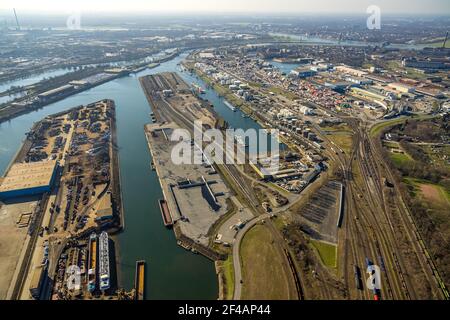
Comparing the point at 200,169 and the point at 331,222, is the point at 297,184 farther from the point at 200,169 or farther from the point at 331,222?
the point at 200,169

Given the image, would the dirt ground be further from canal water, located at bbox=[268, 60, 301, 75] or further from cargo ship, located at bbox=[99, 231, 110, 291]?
canal water, located at bbox=[268, 60, 301, 75]

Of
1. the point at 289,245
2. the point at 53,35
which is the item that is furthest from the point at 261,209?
the point at 53,35

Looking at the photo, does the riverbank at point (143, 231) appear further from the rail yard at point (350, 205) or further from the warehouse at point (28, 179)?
the rail yard at point (350, 205)

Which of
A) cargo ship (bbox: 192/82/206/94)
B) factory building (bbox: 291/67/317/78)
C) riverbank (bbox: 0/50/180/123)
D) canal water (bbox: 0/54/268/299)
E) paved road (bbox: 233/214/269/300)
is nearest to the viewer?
paved road (bbox: 233/214/269/300)

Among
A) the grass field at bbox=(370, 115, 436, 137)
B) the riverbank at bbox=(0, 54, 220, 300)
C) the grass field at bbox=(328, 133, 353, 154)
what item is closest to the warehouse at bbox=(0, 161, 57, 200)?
the riverbank at bbox=(0, 54, 220, 300)

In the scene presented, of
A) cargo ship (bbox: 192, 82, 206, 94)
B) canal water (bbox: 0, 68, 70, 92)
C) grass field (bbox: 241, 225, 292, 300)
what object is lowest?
grass field (bbox: 241, 225, 292, 300)

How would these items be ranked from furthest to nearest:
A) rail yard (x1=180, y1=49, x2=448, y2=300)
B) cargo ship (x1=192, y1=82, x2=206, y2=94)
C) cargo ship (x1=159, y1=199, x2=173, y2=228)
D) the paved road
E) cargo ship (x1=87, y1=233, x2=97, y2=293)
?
cargo ship (x1=192, y1=82, x2=206, y2=94), cargo ship (x1=159, y1=199, x2=173, y2=228), rail yard (x1=180, y1=49, x2=448, y2=300), cargo ship (x1=87, y1=233, x2=97, y2=293), the paved road

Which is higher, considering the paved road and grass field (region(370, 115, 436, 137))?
grass field (region(370, 115, 436, 137))
